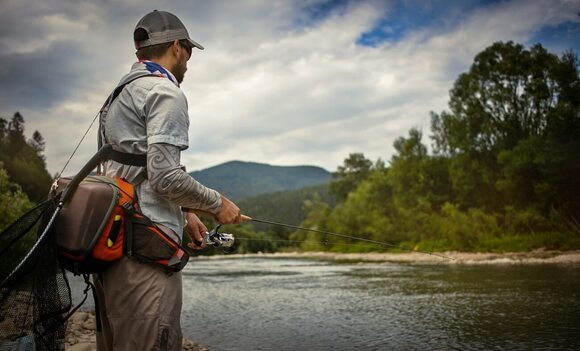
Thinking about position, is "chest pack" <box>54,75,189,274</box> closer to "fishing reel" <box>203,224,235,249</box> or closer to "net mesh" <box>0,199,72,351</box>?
"net mesh" <box>0,199,72,351</box>

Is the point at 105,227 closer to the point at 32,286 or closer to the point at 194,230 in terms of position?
the point at 32,286

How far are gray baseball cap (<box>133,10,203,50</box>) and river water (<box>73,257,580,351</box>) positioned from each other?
6.82 meters

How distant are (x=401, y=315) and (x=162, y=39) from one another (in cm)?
989

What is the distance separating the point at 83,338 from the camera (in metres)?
8.33

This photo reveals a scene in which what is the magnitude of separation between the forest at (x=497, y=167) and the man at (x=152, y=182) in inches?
704

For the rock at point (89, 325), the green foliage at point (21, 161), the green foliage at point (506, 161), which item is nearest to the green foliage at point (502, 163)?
the green foliage at point (506, 161)

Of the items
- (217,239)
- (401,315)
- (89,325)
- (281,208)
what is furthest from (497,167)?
(281,208)

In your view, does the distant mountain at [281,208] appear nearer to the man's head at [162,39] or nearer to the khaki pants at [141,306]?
the man's head at [162,39]

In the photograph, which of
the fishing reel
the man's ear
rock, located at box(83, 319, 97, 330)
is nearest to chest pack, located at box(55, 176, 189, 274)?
the fishing reel

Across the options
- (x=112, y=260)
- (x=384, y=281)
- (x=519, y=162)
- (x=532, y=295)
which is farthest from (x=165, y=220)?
(x=519, y=162)

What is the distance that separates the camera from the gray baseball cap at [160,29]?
2.53 metres

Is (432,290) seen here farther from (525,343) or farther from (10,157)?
(10,157)

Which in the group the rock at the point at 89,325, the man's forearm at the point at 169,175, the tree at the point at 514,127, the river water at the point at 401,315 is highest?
the tree at the point at 514,127

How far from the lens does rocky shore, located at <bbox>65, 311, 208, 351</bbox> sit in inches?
276
